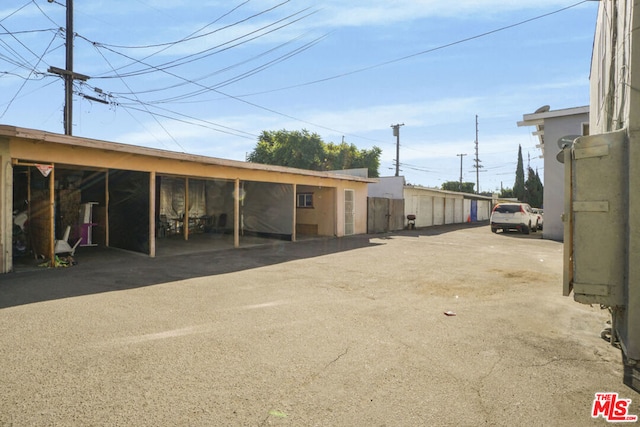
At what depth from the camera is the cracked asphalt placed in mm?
2676

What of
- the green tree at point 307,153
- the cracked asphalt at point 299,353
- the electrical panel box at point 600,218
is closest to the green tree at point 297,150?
the green tree at point 307,153

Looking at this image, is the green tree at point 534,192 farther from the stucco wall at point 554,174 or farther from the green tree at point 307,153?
the stucco wall at point 554,174

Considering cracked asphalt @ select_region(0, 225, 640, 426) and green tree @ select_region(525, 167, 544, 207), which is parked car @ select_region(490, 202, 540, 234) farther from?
green tree @ select_region(525, 167, 544, 207)

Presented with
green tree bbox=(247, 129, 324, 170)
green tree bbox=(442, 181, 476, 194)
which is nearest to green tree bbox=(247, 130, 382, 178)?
green tree bbox=(247, 129, 324, 170)

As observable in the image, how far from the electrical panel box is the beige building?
10.0 m

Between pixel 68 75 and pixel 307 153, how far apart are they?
30712mm

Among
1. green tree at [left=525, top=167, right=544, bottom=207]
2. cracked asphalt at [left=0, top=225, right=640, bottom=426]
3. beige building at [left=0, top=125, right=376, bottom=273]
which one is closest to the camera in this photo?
cracked asphalt at [left=0, top=225, right=640, bottom=426]

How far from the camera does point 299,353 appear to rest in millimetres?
3742

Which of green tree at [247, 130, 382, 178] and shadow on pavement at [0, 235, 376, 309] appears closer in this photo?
shadow on pavement at [0, 235, 376, 309]

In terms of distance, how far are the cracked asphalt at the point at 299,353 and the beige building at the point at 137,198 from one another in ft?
8.92

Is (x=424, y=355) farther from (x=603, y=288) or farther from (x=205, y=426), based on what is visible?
(x=205, y=426)

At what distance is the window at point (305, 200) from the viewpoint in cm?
1848

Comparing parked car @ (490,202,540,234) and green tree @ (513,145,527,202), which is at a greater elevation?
green tree @ (513,145,527,202)

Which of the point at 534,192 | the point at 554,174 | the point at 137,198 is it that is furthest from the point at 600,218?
the point at 534,192
